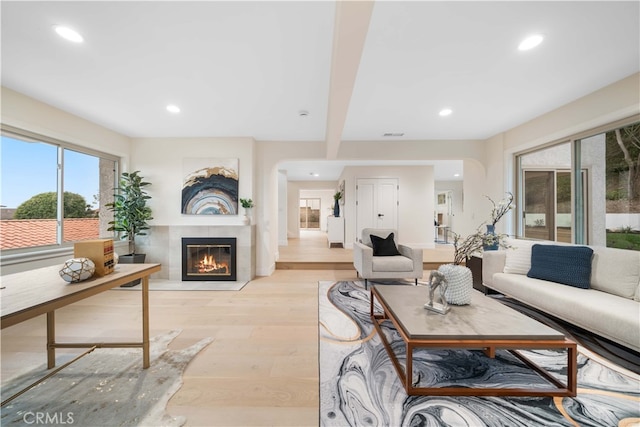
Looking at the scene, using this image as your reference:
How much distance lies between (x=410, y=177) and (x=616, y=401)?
5.92 meters

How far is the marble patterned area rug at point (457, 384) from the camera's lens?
1387 mm

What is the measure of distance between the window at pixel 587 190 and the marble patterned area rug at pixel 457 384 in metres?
1.61

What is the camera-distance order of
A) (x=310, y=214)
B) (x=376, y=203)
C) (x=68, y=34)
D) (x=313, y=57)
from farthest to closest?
(x=310, y=214)
(x=376, y=203)
(x=313, y=57)
(x=68, y=34)

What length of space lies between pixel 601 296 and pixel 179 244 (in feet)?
17.0

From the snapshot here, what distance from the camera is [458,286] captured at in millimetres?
1952

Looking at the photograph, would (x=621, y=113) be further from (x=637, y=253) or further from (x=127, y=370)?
(x=127, y=370)

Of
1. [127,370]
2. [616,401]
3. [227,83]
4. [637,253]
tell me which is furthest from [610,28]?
[127,370]

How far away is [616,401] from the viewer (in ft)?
4.94

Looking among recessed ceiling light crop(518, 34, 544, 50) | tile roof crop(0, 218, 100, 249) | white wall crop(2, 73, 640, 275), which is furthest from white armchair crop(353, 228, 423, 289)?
tile roof crop(0, 218, 100, 249)

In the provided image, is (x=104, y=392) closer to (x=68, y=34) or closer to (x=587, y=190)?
(x=68, y=34)

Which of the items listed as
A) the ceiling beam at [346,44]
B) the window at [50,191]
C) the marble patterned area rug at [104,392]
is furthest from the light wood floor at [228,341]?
the ceiling beam at [346,44]

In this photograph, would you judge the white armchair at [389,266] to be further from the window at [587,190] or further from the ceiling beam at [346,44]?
the ceiling beam at [346,44]

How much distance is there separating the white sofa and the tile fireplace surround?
11.7ft

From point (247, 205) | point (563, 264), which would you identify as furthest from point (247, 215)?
point (563, 264)
